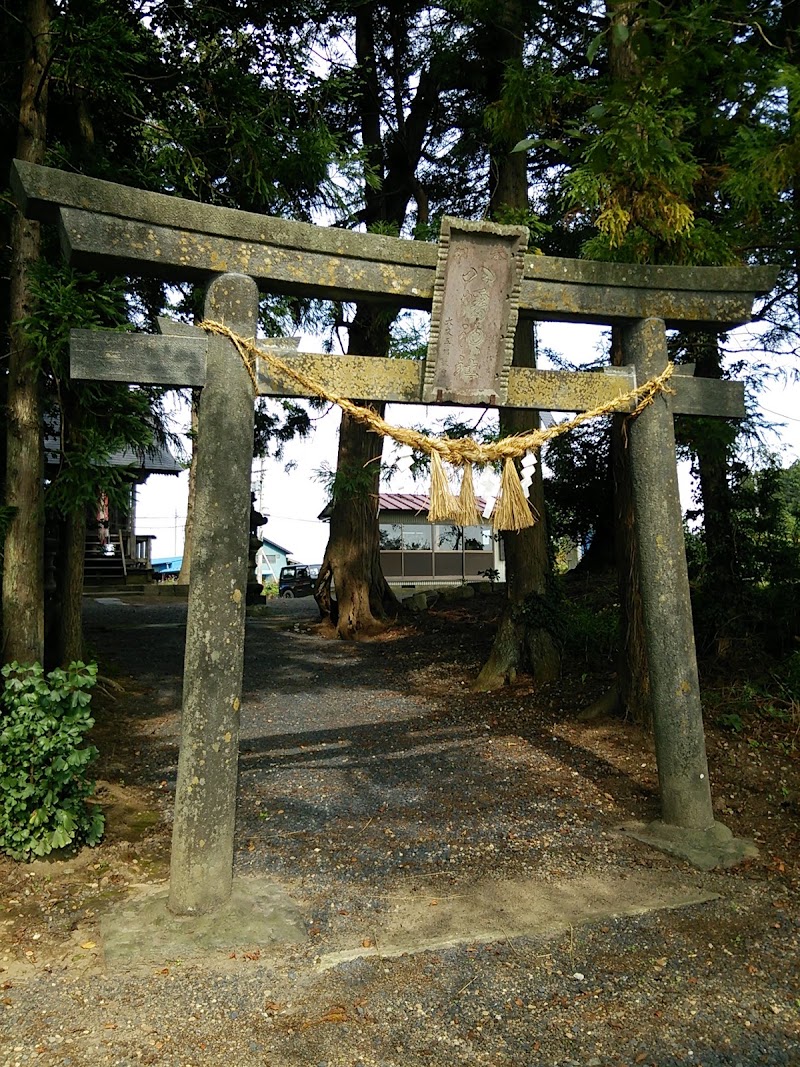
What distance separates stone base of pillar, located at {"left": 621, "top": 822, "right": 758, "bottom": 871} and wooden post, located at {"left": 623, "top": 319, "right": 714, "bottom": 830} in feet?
0.18

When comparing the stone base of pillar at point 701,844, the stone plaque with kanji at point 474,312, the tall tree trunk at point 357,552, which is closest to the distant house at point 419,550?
the tall tree trunk at point 357,552

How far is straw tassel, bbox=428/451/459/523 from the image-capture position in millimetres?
4363

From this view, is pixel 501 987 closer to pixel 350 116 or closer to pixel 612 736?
pixel 612 736

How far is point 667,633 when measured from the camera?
4508mm

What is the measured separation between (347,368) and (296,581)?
71.4ft

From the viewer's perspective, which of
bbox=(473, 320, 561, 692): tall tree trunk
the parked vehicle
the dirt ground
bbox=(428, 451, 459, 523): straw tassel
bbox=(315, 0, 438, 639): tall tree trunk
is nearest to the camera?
the dirt ground

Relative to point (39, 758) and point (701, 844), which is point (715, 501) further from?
point (39, 758)

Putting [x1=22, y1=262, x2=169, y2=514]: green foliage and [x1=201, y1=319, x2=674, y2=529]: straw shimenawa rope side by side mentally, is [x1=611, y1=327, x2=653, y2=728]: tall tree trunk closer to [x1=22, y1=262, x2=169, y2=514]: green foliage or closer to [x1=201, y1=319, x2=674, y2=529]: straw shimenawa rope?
[x1=201, y1=319, x2=674, y2=529]: straw shimenawa rope

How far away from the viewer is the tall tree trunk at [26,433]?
5.52 m

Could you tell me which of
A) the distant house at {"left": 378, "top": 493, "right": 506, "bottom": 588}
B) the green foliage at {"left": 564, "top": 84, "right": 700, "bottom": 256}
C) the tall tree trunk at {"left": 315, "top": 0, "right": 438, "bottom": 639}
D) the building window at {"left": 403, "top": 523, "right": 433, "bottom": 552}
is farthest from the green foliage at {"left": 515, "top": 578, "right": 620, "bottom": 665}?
the building window at {"left": 403, "top": 523, "right": 433, "bottom": 552}

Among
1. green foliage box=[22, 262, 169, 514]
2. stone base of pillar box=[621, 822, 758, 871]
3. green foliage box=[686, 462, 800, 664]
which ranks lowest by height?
stone base of pillar box=[621, 822, 758, 871]

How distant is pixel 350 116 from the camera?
11.0m

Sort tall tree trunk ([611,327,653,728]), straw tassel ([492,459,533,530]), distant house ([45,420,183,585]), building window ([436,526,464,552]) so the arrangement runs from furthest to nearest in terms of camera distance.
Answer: building window ([436,526,464,552])
distant house ([45,420,183,585])
tall tree trunk ([611,327,653,728])
straw tassel ([492,459,533,530])

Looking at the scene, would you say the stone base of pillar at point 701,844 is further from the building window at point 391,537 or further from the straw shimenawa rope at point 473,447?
the building window at point 391,537
